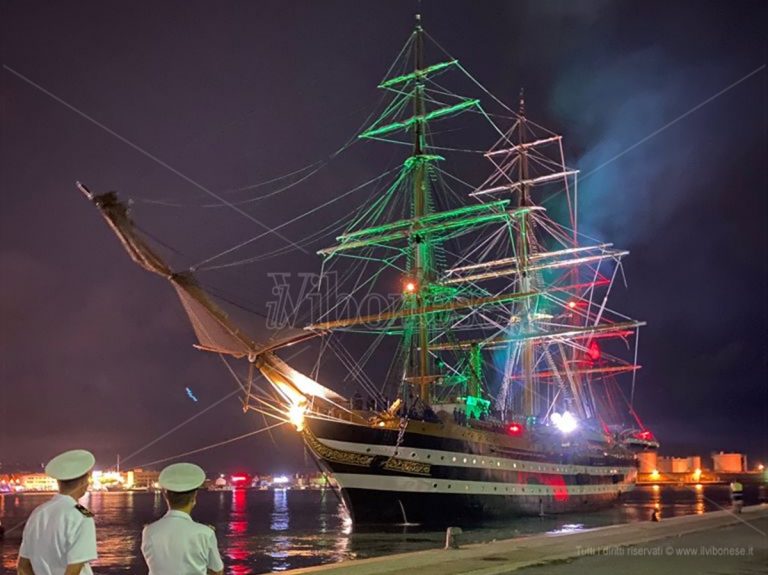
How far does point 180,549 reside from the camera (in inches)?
173

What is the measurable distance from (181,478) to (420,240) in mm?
37327

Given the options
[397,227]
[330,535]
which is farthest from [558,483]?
[397,227]

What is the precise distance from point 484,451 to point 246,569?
15.0 meters

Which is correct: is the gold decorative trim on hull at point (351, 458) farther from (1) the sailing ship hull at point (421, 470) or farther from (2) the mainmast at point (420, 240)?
(2) the mainmast at point (420, 240)

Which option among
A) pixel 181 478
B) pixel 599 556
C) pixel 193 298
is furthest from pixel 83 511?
pixel 193 298

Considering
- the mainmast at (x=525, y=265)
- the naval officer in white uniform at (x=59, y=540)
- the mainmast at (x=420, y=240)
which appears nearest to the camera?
the naval officer in white uniform at (x=59, y=540)

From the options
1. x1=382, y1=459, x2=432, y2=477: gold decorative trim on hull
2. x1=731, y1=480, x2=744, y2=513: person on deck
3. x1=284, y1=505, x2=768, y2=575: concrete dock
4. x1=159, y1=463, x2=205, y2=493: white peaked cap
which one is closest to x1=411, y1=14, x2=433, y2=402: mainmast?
x1=382, y1=459, x2=432, y2=477: gold decorative trim on hull

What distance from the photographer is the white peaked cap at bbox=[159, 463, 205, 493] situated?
4.47 meters

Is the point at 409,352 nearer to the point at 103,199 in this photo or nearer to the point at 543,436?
the point at 543,436

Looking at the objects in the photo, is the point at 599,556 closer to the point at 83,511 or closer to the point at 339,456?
the point at 83,511

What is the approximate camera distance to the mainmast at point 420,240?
1510 inches

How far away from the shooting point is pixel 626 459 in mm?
61750

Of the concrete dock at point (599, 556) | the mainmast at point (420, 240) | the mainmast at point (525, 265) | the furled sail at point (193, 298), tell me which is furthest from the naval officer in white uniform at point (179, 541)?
the mainmast at point (525, 265)

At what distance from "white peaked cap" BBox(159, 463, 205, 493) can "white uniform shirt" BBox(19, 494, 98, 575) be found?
1.56ft
